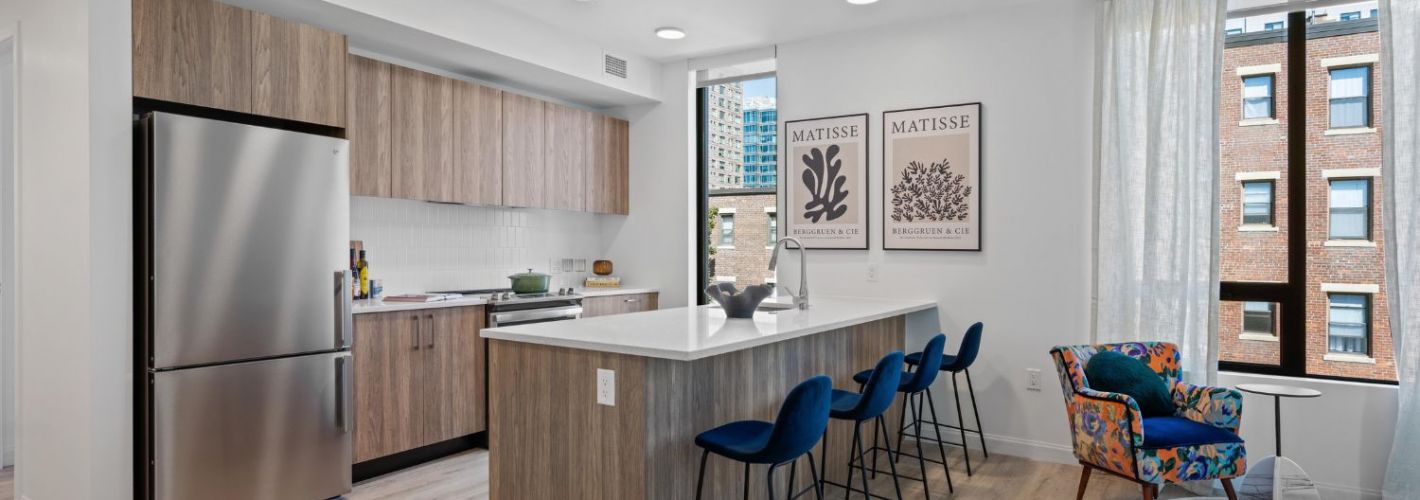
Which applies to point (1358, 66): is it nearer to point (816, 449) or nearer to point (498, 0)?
point (816, 449)

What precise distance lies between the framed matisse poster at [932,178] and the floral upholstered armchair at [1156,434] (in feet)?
3.90

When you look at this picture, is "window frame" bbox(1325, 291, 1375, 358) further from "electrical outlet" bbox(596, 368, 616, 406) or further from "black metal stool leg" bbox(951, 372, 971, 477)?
"electrical outlet" bbox(596, 368, 616, 406)

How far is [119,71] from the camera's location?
109 inches

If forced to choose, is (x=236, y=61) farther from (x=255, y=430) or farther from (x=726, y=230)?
(x=726, y=230)

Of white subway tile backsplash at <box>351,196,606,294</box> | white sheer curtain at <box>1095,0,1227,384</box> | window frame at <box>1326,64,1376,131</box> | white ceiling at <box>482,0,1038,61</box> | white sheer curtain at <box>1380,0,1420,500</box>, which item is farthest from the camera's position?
white subway tile backsplash at <box>351,196,606,294</box>

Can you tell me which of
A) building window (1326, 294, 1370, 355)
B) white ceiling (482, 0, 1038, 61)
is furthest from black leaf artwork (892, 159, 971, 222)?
building window (1326, 294, 1370, 355)

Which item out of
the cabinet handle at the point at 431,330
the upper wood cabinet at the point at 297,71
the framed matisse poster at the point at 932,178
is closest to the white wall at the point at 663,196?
the framed matisse poster at the point at 932,178

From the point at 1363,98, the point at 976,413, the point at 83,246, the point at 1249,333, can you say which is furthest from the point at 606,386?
the point at 1363,98

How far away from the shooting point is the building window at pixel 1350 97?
3.45m

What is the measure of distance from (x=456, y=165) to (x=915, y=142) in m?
2.65

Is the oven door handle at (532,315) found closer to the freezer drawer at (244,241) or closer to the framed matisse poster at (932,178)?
the freezer drawer at (244,241)

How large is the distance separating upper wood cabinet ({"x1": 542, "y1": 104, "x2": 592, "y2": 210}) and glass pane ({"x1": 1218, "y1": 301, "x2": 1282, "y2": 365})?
376 cm

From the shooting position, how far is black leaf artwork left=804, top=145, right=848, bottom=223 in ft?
15.4

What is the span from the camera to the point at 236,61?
121 inches
